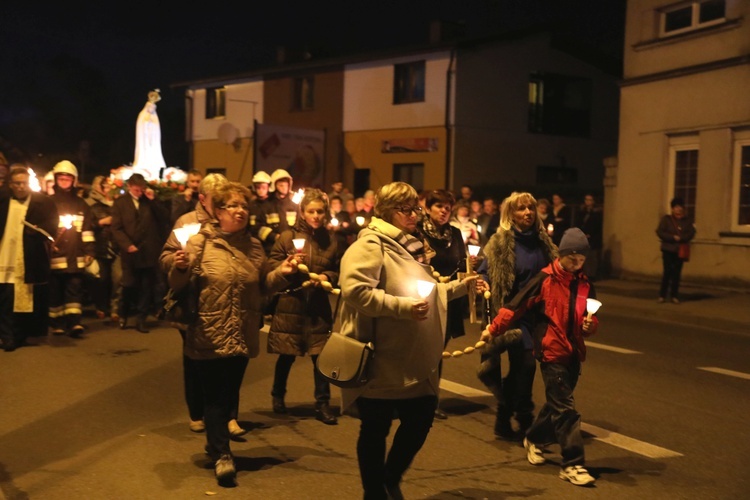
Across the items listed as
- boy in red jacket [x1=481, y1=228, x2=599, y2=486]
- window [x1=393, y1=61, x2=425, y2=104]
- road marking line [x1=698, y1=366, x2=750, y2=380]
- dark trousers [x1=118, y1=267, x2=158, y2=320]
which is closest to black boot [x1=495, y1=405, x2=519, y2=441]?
boy in red jacket [x1=481, y1=228, x2=599, y2=486]

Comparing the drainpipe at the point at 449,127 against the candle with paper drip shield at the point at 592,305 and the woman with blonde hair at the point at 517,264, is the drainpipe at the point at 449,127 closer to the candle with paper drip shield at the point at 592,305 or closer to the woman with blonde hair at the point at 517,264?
the woman with blonde hair at the point at 517,264

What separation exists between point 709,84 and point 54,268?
1353cm

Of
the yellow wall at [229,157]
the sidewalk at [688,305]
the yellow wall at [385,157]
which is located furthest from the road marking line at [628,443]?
the yellow wall at [229,157]

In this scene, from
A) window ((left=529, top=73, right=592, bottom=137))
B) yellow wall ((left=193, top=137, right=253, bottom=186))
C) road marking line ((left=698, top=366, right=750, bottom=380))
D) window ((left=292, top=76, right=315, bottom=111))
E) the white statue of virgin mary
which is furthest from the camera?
yellow wall ((left=193, top=137, right=253, bottom=186))

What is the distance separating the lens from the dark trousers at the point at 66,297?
10.8 meters

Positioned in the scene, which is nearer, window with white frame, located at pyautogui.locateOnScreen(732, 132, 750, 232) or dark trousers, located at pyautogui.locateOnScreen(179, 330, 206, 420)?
dark trousers, located at pyautogui.locateOnScreen(179, 330, 206, 420)

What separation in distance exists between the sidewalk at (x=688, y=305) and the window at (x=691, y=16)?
558cm

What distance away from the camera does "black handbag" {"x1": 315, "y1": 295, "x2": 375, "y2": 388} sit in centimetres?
439

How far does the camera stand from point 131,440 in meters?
6.46

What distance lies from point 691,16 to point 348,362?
16.9 m

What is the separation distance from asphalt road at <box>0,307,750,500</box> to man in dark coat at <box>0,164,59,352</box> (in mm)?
327

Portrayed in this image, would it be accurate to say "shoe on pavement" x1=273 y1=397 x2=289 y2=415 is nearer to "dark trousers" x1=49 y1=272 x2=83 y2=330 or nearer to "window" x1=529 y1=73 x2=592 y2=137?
"dark trousers" x1=49 y1=272 x2=83 y2=330

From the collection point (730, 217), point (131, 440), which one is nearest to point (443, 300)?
point (131, 440)

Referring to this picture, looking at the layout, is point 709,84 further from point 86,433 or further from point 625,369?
point 86,433
